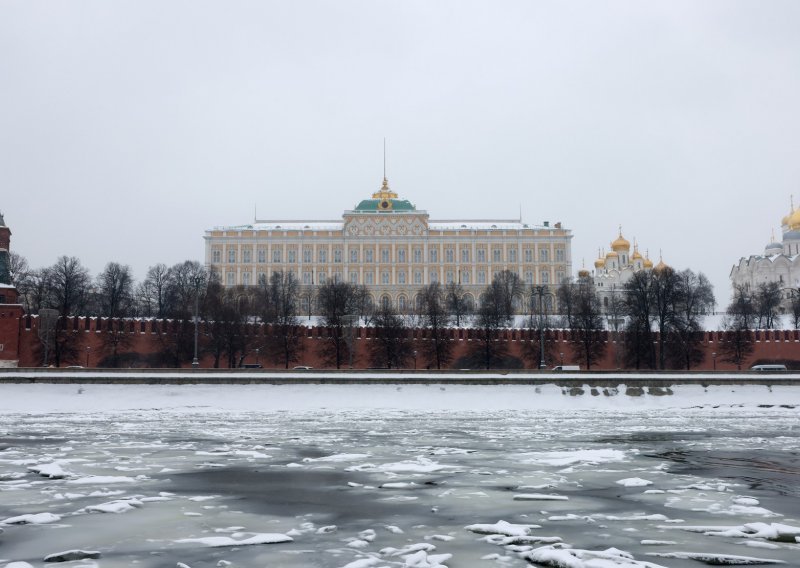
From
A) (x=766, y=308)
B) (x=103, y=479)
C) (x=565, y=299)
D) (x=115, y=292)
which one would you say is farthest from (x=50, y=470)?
(x=766, y=308)

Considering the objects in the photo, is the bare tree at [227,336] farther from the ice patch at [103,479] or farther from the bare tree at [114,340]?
the ice patch at [103,479]

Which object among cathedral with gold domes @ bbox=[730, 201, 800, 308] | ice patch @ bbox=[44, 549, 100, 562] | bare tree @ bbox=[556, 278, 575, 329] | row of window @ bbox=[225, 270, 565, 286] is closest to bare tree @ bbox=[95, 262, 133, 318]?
row of window @ bbox=[225, 270, 565, 286]

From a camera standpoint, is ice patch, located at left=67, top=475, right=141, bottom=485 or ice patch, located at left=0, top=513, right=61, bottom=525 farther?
ice patch, located at left=67, top=475, right=141, bottom=485

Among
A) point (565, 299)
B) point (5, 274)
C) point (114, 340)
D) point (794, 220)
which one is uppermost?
point (794, 220)

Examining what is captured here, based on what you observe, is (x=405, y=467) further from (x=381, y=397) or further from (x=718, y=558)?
(x=381, y=397)

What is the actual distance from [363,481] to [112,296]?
60.0 m

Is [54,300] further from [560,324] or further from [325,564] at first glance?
[325,564]

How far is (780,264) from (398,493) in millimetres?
108095

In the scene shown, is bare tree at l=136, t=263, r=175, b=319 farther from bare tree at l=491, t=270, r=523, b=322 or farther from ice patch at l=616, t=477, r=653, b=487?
ice patch at l=616, t=477, r=653, b=487

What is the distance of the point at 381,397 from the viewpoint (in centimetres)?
2819

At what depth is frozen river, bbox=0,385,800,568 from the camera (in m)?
6.49

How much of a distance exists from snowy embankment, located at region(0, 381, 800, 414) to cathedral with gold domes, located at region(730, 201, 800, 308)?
76818 mm

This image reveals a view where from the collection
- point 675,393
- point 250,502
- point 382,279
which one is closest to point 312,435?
point 250,502

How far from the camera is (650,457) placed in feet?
42.1
